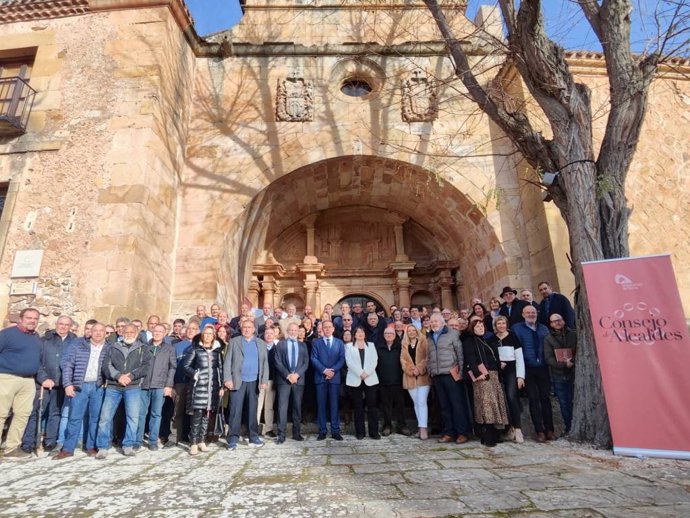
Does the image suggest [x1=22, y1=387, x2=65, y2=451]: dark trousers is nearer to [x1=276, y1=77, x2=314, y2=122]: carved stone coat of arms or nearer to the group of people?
the group of people

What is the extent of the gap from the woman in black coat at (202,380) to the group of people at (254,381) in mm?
11


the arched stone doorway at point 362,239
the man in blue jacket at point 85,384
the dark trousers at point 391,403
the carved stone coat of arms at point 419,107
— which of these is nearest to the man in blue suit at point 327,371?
the dark trousers at point 391,403

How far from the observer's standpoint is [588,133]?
4.43m

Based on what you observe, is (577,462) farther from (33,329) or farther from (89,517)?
(33,329)

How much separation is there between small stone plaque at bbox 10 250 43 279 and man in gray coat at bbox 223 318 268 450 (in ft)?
14.1

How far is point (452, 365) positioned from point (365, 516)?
8.52 ft

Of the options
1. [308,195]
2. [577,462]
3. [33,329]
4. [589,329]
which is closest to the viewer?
[577,462]

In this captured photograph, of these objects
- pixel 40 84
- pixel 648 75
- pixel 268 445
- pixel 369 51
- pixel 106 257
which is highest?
pixel 369 51

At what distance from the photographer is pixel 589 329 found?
4086 millimetres

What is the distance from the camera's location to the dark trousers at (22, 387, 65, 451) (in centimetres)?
427

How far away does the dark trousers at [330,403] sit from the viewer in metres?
4.61

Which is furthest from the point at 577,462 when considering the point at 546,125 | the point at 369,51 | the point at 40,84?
the point at 40,84

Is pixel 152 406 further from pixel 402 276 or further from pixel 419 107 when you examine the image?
pixel 419 107

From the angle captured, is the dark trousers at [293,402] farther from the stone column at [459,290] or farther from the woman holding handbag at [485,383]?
the stone column at [459,290]
